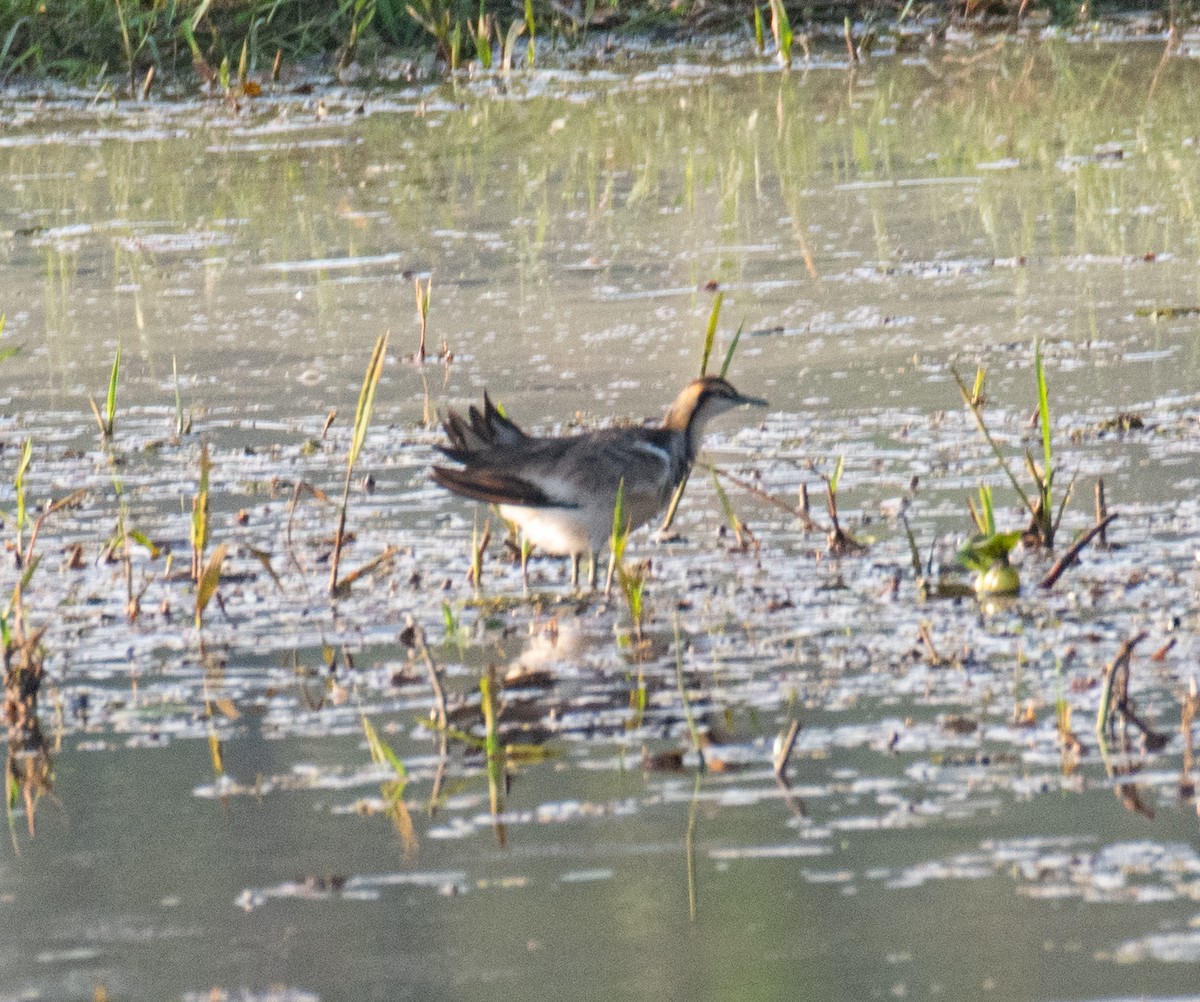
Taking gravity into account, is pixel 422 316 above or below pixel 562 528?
above

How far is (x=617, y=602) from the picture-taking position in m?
5.49

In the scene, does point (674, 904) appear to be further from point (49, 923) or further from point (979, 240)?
point (979, 240)

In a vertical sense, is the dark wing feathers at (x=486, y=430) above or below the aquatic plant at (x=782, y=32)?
below

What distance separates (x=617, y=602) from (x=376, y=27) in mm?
10517

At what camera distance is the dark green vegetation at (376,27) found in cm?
1463

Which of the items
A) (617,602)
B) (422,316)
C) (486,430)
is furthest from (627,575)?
(422,316)

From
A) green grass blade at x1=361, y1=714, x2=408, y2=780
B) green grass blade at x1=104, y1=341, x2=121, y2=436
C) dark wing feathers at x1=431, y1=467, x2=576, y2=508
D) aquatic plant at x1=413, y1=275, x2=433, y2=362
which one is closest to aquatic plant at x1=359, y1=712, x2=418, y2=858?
green grass blade at x1=361, y1=714, x2=408, y2=780

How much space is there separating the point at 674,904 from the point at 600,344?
4629mm

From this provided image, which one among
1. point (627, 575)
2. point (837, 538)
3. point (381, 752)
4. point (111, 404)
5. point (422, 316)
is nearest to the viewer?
point (381, 752)

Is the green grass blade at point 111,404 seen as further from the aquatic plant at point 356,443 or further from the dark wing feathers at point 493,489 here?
the dark wing feathers at point 493,489

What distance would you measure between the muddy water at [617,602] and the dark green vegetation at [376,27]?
2984 millimetres

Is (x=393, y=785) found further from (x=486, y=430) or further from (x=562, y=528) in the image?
(x=486, y=430)

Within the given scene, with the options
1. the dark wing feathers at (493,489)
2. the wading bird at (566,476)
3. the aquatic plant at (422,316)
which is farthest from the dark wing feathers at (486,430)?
the aquatic plant at (422,316)

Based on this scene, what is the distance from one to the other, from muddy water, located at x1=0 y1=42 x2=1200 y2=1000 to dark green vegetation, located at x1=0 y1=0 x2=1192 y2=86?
2984 mm
